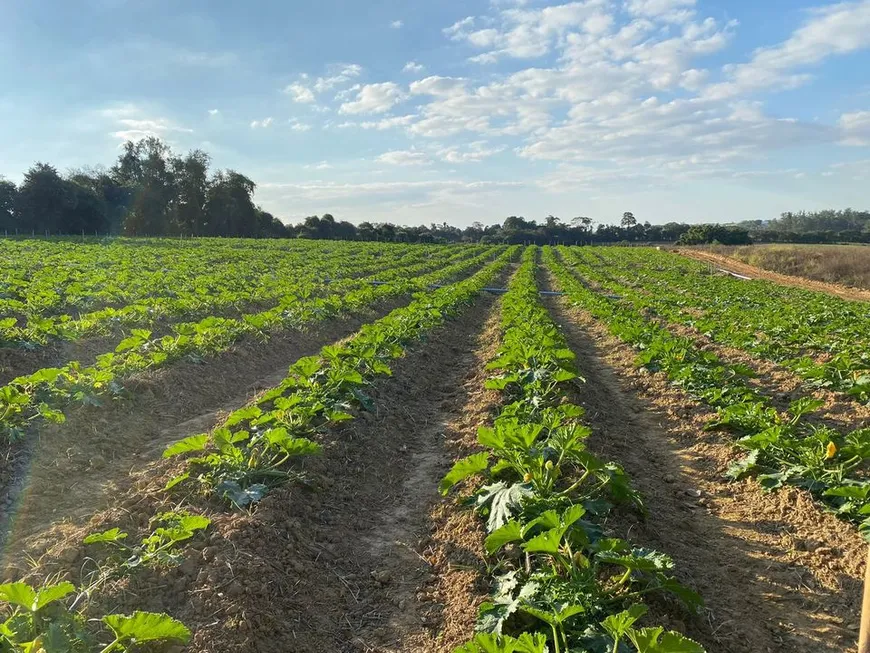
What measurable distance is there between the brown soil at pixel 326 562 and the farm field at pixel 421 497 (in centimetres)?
2

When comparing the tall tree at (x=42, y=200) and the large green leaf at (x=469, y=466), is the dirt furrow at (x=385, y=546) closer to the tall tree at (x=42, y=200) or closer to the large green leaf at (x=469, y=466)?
the large green leaf at (x=469, y=466)

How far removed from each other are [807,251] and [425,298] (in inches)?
1401

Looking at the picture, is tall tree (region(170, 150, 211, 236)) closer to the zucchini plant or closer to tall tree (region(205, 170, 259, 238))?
tall tree (region(205, 170, 259, 238))

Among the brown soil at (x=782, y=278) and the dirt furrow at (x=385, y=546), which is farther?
the brown soil at (x=782, y=278)

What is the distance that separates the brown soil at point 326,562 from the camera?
3.51 metres

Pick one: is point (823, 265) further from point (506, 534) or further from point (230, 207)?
point (230, 207)

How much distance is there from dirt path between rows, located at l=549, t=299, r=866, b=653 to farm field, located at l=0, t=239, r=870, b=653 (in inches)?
0.9

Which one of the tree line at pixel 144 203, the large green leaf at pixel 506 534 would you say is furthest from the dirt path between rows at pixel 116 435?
the tree line at pixel 144 203

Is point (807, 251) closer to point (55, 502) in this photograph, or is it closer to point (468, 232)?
point (55, 502)

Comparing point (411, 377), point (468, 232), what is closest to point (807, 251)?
point (411, 377)

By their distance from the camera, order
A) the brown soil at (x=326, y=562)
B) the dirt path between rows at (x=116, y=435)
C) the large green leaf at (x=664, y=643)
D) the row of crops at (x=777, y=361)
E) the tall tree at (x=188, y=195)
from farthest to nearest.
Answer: the tall tree at (x=188, y=195), the row of crops at (x=777, y=361), the dirt path between rows at (x=116, y=435), the brown soil at (x=326, y=562), the large green leaf at (x=664, y=643)

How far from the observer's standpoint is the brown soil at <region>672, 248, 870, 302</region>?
30.1 metres

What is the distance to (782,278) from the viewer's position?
38.1m

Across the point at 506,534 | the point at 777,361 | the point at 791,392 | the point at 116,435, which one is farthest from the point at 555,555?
the point at 777,361
